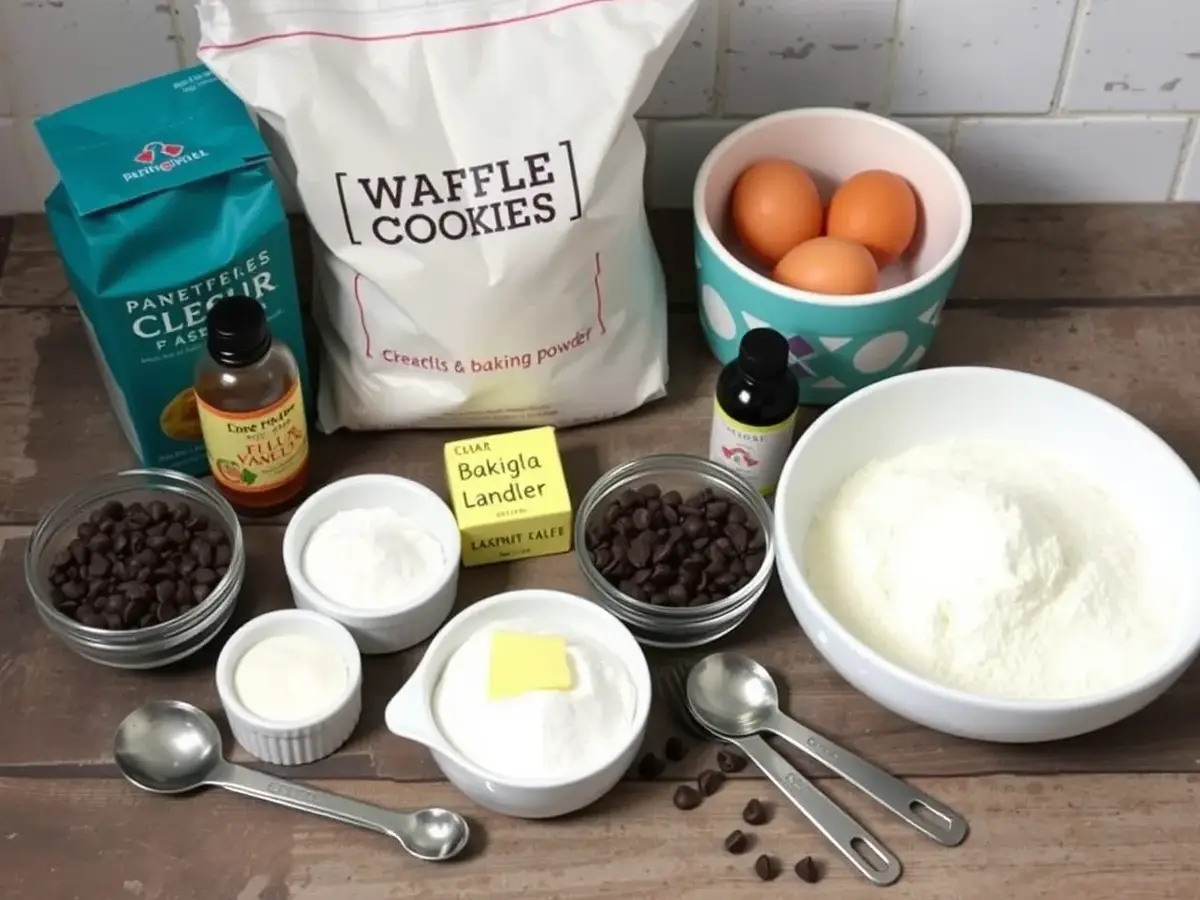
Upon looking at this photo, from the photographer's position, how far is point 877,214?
99 cm

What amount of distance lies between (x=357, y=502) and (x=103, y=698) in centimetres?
20

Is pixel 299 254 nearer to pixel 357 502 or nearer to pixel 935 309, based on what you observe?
pixel 357 502

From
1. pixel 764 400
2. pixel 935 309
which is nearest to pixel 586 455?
pixel 764 400

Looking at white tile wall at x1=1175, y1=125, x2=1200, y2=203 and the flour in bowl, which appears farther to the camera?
white tile wall at x1=1175, y1=125, x2=1200, y2=203

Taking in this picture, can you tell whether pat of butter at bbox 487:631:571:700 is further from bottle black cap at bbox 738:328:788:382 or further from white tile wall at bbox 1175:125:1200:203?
white tile wall at bbox 1175:125:1200:203

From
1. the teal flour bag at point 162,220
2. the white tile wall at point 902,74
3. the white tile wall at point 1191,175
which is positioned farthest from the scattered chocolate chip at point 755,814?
the white tile wall at point 1191,175

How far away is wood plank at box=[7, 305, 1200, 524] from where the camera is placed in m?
1.00

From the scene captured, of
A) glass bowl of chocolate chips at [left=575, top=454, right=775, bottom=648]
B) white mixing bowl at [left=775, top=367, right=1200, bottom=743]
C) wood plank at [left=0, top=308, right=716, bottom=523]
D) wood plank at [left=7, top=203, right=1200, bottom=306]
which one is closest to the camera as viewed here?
white mixing bowl at [left=775, top=367, right=1200, bottom=743]

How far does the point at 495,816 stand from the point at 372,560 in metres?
0.18

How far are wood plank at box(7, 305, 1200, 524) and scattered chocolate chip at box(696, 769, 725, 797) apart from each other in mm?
233

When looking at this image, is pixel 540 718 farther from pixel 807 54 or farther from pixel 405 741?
pixel 807 54

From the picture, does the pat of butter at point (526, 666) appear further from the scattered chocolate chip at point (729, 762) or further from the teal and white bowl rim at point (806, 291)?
the teal and white bowl rim at point (806, 291)

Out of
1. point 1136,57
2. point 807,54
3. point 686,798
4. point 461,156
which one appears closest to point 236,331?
point 461,156

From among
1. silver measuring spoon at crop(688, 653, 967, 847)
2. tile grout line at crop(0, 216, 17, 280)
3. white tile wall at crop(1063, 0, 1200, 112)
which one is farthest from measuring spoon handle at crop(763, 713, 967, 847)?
tile grout line at crop(0, 216, 17, 280)
